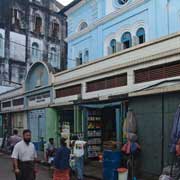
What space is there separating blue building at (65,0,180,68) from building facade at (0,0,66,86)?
510 inches

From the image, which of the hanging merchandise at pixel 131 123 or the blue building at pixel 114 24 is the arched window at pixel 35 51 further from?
the hanging merchandise at pixel 131 123

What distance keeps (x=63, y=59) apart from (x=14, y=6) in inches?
329

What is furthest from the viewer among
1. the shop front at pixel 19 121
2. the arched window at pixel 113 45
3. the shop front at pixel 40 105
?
the shop front at pixel 19 121

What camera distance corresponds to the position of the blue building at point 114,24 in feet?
60.7

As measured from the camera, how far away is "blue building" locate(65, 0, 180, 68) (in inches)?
729

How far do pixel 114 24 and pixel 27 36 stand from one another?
819 inches

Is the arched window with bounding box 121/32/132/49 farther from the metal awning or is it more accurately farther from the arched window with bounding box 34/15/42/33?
the arched window with bounding box 34/15/42/33

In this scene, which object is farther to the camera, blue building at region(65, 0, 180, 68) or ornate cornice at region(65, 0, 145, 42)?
ornate cornice at region(65, 0, 145, 42)

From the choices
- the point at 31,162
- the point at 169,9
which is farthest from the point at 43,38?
the point at 31,162

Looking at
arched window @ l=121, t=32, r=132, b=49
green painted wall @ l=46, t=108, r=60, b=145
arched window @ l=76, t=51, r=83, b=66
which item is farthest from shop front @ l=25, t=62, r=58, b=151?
arched window @ l=121, t=32, r=132, b=49

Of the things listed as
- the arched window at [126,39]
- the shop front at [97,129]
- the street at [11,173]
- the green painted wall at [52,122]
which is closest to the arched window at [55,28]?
the green painted wall at [52,122]

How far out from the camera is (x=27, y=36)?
41.2 meters

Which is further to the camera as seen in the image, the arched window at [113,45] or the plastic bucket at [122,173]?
the arched window at [113,45]

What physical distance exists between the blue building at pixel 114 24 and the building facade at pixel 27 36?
13.0 metres
